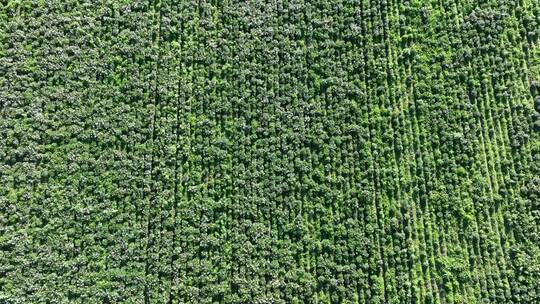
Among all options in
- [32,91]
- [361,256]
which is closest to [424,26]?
[361,256]

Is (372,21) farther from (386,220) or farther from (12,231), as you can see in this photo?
(12,231)

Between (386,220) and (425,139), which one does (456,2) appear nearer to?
(425,139)

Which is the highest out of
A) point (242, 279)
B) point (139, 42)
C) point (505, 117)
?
point (139, 42)

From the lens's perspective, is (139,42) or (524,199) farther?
(139,42)

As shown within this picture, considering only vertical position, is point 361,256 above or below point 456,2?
below

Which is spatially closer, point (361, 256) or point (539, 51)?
point (361, 256)

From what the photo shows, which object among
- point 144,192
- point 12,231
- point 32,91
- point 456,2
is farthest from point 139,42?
point 456,2
